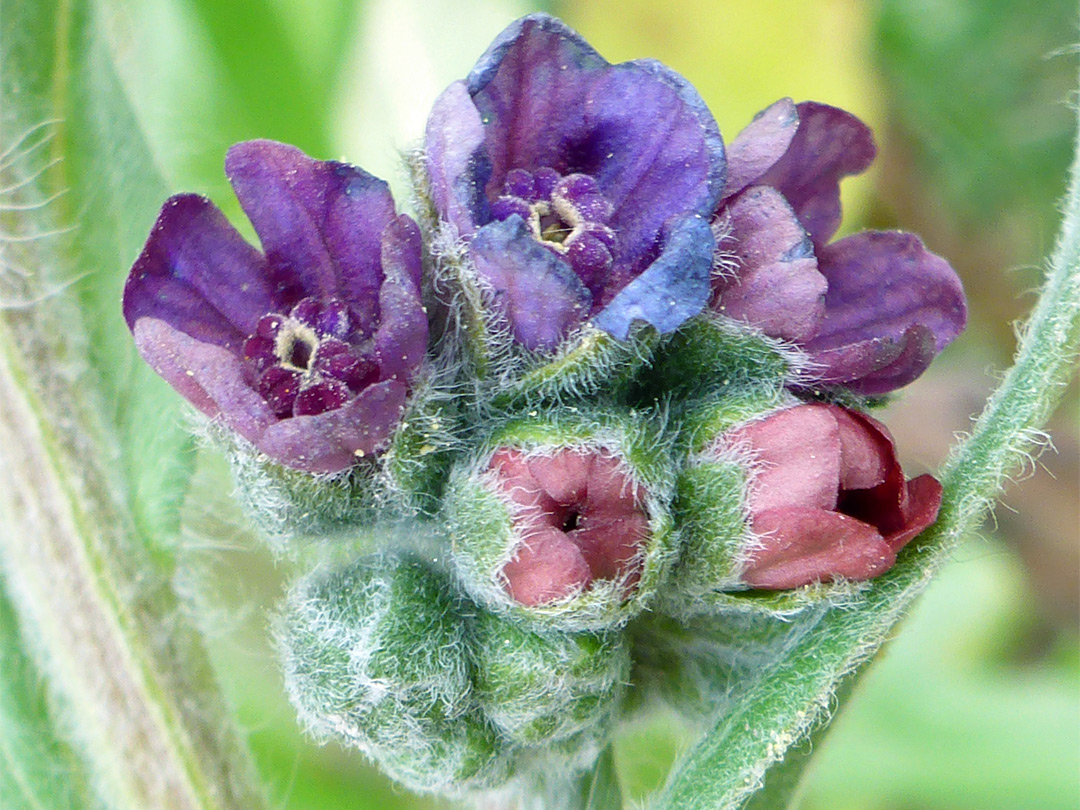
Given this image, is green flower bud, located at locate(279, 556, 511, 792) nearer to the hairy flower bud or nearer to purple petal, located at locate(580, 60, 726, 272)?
the hairy flower bud

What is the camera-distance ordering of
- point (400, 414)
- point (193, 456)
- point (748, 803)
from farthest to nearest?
point (193, 456), point (748, 803), point (400, 414)

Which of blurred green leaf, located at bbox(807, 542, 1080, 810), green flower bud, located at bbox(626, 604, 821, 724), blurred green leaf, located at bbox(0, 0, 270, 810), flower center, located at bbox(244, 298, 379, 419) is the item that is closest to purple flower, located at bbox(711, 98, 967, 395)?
green flower bud, located at bbox(626, 604, 821, 724)

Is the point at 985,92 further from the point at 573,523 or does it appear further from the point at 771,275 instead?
the point at 573,523

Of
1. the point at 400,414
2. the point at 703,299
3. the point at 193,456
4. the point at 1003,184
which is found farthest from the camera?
the point at 1003,184

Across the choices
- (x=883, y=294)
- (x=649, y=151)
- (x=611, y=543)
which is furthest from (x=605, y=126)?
(x=611, y=543)

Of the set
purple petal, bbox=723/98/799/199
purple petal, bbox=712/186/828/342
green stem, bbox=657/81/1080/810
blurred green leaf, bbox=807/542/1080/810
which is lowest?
blurred green leaf, bbox=807/542/1080/810

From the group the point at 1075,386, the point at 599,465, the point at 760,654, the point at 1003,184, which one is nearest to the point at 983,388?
the point at 1075,386

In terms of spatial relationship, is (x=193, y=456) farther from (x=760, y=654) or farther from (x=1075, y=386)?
(x=1075, y=386)
